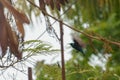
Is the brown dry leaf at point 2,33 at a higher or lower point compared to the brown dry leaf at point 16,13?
lower

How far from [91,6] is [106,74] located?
1748mm

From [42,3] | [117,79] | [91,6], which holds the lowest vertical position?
[117,79]

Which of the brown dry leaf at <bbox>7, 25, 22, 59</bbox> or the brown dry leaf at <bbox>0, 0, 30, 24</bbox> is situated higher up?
the brown dry leaf at <bbox>0, 0, 30, 24</bbox>

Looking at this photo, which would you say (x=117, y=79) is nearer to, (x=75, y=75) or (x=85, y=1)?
(x=75, y=75)

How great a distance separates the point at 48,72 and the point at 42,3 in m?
0.27

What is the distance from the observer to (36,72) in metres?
1.16

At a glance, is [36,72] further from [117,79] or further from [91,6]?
[91,6]

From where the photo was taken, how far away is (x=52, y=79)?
1.15 meters

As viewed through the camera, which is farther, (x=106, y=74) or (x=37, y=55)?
(x=106, y=74)

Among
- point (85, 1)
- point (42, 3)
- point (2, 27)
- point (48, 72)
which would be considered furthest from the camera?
point (85, 1)

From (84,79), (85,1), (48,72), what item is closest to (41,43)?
(48,72)

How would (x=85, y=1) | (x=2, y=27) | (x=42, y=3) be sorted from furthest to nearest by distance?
(x=85, y=1) → (x=42, y=3) → (x=2, y=27)

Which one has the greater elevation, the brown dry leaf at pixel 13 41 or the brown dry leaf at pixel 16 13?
the brown dry leaf at pixel 16 13

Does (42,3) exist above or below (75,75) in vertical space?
above
